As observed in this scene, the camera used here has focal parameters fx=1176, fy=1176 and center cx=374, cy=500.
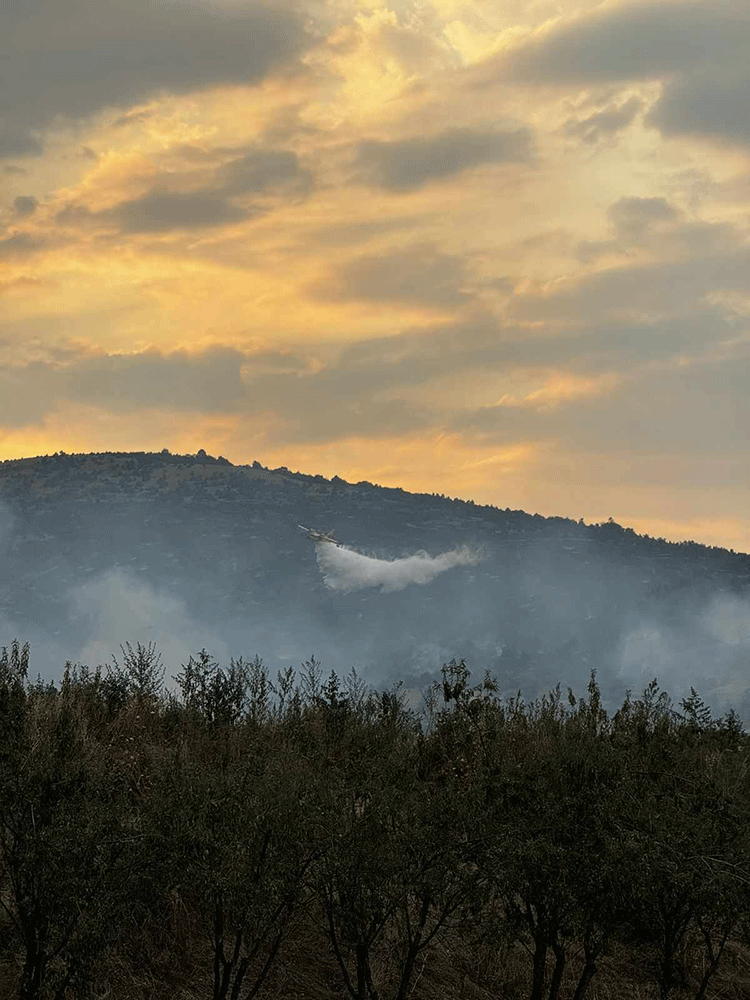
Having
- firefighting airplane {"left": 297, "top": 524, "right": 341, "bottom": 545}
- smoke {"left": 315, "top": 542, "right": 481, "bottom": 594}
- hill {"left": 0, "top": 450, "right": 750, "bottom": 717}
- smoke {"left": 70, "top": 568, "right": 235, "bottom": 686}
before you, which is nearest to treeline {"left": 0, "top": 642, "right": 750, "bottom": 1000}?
hill {"left": 0, "top": 450, "right": 750, "bottom": 717}

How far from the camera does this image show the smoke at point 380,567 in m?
148

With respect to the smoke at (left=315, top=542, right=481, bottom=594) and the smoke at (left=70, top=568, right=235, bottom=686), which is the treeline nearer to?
the smoke at (left=70, top=568, right=235, bottom=686)

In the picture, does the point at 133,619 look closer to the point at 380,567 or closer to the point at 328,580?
the point at 328,580

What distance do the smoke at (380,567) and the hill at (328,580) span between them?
0.29 metres

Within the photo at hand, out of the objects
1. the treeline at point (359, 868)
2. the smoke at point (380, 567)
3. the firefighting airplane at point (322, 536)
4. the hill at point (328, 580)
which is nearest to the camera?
the treeline at point (359, 868)

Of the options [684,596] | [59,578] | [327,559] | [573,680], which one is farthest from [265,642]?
[684,596]

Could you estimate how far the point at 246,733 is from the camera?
643 inches

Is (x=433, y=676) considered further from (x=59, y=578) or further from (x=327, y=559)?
(x=59, y=578)

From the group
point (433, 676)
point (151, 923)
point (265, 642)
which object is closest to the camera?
point (151, 923)

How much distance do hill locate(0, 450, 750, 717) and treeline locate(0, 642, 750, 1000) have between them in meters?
112

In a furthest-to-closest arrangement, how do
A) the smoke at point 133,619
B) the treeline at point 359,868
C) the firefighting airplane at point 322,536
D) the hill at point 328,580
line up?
the smoke at point 133,619 → the firefighting airplane at point 322,536 → the hill at point 328,580 → the treeline at point 359,868

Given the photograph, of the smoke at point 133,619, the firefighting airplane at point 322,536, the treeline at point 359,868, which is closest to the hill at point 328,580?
the smoke at point 133,619

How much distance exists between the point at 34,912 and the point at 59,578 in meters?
140

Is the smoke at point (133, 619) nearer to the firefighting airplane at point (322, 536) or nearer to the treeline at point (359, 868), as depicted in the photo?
the firefighting airplane at point (322, 536)
